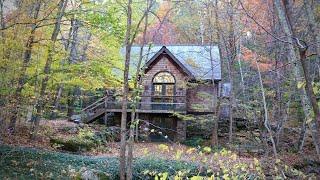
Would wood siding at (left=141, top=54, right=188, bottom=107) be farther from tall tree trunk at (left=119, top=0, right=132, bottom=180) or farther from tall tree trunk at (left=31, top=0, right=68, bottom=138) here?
tall tree trunk at (left=119, top=0, right=132, bottom=180)

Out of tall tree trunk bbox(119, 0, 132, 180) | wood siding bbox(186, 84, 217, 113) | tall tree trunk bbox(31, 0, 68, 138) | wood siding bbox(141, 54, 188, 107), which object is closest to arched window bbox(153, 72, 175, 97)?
wood siding bbox(141, 54, 188, 107)

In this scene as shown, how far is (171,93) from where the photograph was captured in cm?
2297

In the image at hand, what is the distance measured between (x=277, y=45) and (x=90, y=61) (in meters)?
7.42

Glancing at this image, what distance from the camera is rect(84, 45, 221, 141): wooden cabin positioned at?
72.1 ft

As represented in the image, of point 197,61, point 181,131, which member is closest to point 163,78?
point 197,61

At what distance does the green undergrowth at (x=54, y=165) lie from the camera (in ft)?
33.1

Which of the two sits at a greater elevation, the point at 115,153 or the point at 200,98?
the point at 200,98

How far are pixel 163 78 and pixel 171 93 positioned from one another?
1172 millimetres

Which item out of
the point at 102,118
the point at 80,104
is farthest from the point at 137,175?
the point at 80,104

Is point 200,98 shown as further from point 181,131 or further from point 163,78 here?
point 163,78

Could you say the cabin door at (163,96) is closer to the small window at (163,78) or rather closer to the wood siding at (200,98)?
the small window at (163,78)

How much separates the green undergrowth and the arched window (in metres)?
9.99

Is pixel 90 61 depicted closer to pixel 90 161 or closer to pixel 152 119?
pixel 90 161

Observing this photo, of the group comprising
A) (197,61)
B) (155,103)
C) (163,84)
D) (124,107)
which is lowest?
(124,107)
